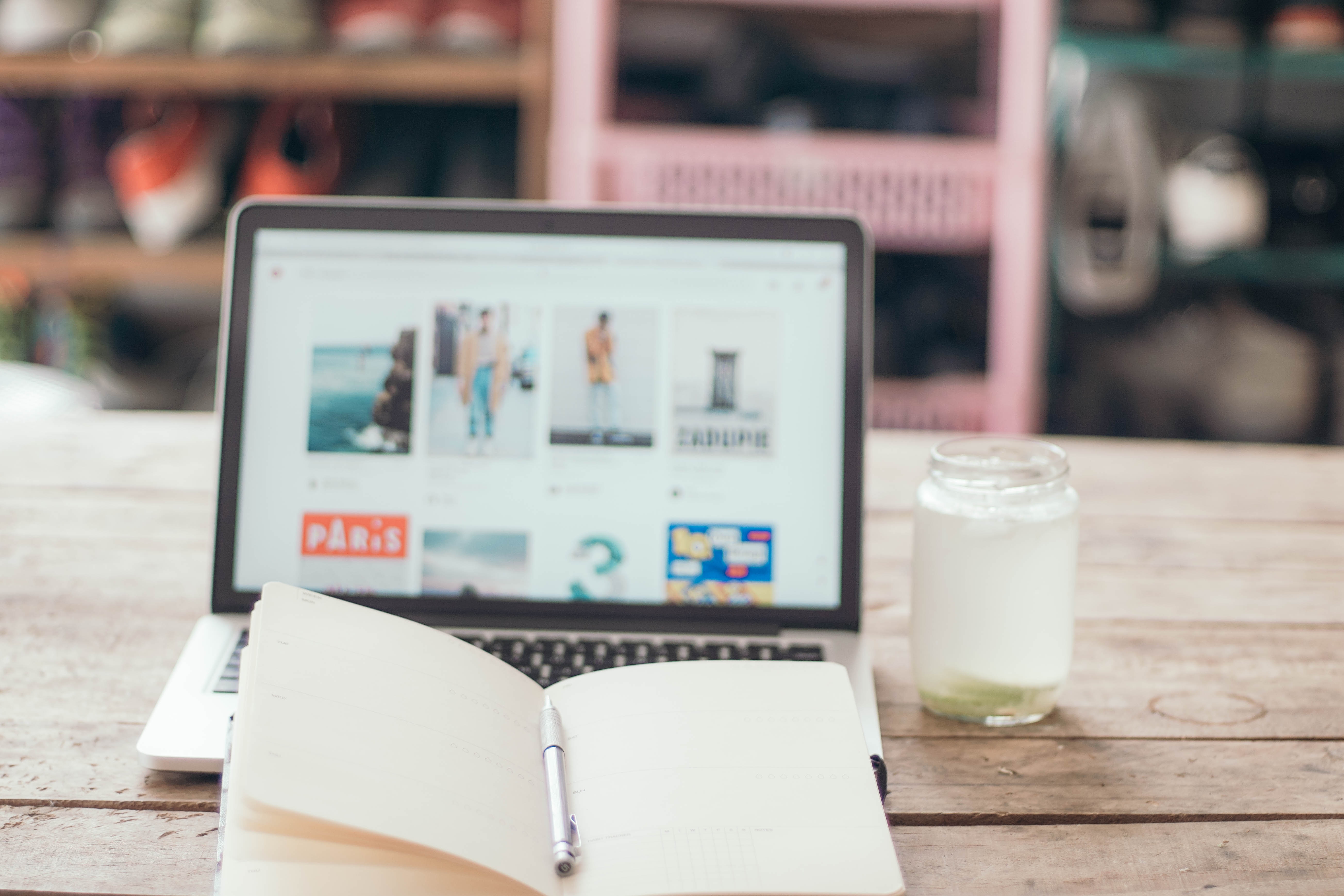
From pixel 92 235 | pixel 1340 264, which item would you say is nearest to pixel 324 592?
pixel 92 235

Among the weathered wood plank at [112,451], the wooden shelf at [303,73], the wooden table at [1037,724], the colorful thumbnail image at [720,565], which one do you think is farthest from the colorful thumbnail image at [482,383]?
the wooden shelf at [303,73]

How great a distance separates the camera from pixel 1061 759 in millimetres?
521

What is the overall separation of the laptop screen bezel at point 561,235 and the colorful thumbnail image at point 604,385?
0.06 m

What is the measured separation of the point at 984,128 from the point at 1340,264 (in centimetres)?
61

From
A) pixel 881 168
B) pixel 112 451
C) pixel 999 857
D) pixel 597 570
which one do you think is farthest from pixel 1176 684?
pixel 881 168

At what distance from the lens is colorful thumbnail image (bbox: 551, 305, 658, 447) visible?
0.63 m

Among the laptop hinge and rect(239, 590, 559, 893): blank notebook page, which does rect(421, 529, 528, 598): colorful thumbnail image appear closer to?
the laptop hinge

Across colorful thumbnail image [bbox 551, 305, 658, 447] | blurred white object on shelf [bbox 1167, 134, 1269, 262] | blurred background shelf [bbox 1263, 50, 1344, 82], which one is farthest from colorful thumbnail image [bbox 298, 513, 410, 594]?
blurred background shelf [bbox 1263, 50, 1344, 82]

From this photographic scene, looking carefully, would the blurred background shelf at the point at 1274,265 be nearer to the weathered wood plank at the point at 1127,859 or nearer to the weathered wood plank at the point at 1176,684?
the weathered wood plank at the point at 1176,684

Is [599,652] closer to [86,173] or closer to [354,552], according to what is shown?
[354,552]

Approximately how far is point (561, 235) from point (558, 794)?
345 millimetres

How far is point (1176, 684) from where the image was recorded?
2.02 ft

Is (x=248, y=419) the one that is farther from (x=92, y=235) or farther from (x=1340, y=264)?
(x=1340, y=264)

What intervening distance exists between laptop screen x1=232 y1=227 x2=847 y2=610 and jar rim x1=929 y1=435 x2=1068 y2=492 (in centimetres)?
9
